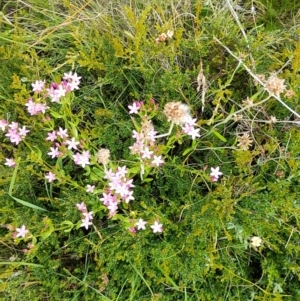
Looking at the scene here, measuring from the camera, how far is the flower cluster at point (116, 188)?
150 cm

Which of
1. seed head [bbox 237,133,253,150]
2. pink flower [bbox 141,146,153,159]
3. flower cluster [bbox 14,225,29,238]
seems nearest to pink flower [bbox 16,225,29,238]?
flower cluster [bbox 14,225,29,238]

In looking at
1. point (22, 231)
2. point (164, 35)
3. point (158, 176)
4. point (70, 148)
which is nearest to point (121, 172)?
point (70, 148)

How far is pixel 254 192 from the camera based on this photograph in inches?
70.9

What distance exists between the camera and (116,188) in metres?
1.50

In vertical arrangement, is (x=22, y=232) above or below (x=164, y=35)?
below

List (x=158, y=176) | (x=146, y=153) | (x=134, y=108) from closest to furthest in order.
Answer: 1. (x=146, y=153)
2. (x=134, y=108)
3. (x=158, y=176)

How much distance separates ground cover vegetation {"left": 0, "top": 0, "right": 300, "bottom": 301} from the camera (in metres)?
1.72

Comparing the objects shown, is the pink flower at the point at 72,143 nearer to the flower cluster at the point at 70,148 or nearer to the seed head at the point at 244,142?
the flower cluster at the point at 70,148

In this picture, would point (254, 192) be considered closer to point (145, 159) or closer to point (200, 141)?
point (200, 141)

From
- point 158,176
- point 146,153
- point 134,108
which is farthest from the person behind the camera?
point 158,176

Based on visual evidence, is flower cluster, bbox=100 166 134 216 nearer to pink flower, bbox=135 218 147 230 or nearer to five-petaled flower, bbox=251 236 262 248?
pink flower, bbox=135 218 147 230

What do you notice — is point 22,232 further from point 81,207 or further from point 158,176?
point 158,176

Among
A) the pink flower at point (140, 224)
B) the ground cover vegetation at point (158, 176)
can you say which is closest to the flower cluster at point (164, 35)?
the ground cover vegetation at point (158, 176)

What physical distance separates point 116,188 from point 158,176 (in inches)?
13.7
